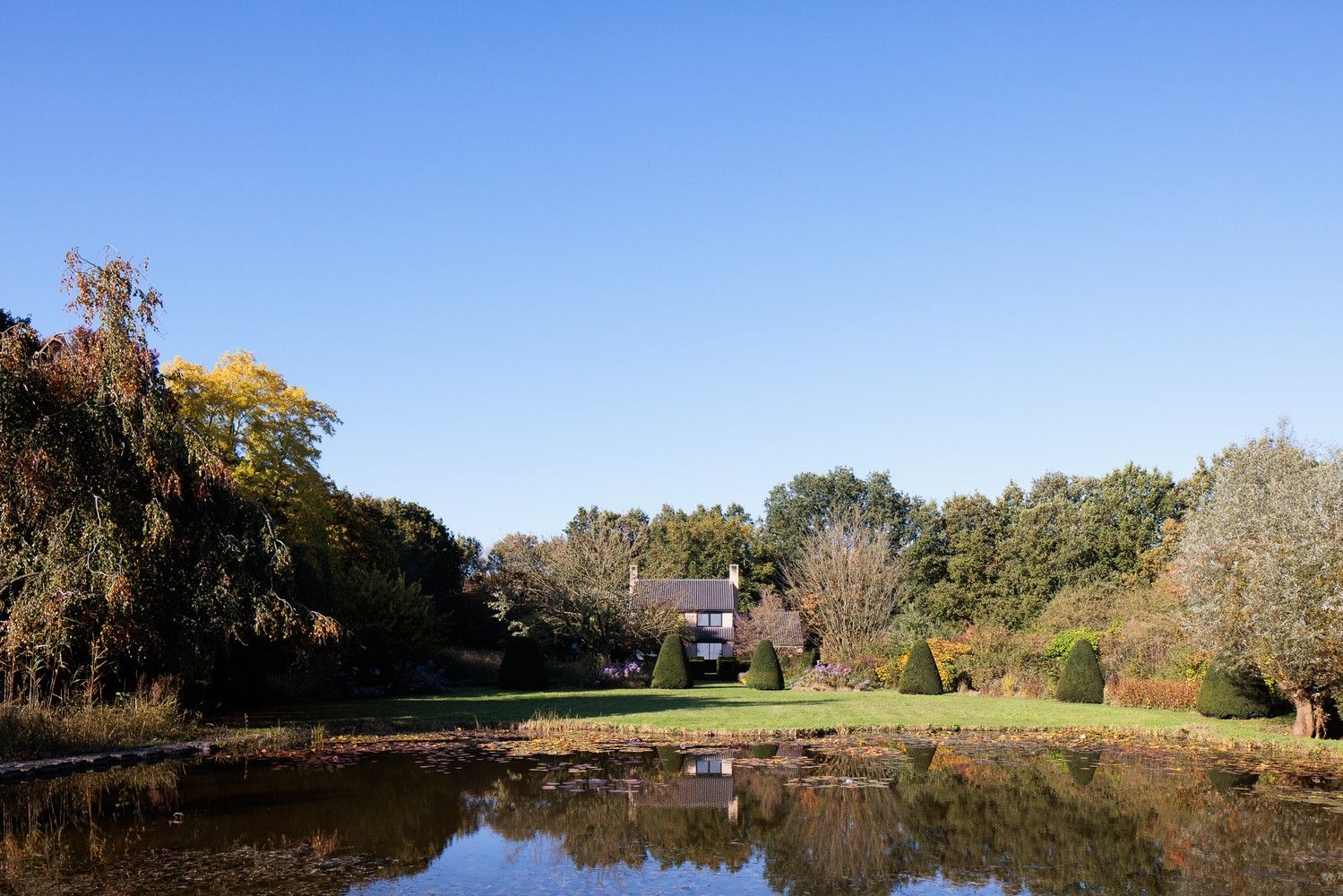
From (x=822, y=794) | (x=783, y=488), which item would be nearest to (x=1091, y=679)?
(x=822, y=794)

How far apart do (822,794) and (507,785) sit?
4.27 m

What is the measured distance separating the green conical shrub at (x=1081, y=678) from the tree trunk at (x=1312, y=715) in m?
8.90

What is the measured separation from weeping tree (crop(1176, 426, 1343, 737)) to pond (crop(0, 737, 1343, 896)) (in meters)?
3.40

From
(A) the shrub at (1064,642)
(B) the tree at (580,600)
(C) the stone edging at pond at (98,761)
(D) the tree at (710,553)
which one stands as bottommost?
(C) the stone edging at pond at (98,761)

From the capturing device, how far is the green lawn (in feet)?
69.7

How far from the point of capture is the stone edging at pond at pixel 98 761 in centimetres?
1341

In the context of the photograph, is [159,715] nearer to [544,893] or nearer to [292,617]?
[292,617]

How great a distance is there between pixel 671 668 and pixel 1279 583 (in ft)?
71.1

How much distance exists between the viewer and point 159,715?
674 inches

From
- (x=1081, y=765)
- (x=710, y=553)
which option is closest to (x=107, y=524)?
(x=1081, y=765)

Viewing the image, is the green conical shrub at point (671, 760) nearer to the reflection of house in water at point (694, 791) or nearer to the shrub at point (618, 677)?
the reflection of house in water at point (694, 791)

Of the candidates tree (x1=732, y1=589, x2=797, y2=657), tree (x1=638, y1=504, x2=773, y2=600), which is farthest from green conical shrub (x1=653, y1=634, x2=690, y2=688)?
tree (x1=638, y1=504, x2=773, y2=600)

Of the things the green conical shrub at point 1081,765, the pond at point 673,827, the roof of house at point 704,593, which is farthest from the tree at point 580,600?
the green conical shrub at point 1081,765

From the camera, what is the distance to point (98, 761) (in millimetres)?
14586
